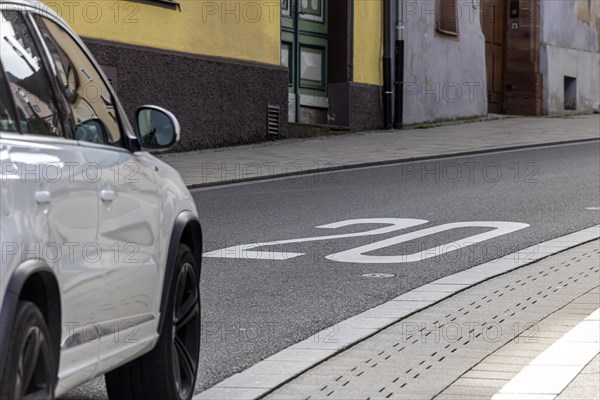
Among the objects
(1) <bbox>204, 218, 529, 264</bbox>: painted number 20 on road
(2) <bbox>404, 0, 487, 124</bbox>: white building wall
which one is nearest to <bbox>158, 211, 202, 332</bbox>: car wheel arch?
(1) <bbox>204, 218, 529, 264</bbox>: painted number 20 on road

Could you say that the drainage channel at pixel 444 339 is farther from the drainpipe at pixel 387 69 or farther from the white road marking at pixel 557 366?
the drainpipe at pixel 387 69

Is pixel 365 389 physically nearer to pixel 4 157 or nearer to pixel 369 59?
pixel 4 157

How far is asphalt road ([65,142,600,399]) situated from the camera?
7730 mm

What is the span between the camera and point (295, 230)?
1241 centimetres

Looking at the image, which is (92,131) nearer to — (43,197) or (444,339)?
(43,197)

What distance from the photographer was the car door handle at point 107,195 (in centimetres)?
456

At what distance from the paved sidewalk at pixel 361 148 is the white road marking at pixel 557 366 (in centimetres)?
998

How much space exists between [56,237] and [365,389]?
2.32 metres

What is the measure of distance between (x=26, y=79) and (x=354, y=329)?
3615 mm

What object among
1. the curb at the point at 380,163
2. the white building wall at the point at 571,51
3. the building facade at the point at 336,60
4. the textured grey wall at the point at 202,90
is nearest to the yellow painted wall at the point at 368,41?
the building facade at the point at 336,60

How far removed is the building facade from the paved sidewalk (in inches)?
27.6

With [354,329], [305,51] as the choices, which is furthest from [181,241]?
[305,51]

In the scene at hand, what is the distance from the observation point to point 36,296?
12.6 feet

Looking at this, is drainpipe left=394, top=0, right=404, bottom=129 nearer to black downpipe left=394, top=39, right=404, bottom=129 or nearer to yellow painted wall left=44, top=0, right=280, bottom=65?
black downpipe left=394, top=39, right=404, bottom=129
